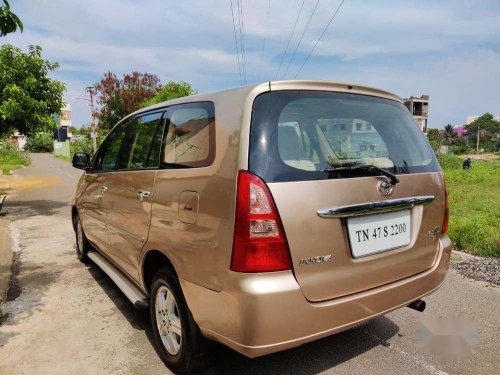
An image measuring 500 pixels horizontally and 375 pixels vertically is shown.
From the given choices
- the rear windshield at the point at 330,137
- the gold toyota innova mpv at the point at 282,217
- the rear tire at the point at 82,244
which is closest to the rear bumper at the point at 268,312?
the gold toyota innova mpv at the point at 282,217

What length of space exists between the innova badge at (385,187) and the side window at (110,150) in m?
2.55

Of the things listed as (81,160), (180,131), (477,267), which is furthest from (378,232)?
(81,160)

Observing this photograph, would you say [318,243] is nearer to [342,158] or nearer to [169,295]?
[342,158]

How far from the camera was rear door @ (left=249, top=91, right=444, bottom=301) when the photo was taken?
2129 mm

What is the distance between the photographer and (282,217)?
2.07 m

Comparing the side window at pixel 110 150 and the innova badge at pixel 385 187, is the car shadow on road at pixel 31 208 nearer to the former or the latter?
the side window at pixel 110 150

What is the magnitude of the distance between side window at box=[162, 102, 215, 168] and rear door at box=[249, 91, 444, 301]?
383 millimetres

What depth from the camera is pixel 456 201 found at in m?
12.9

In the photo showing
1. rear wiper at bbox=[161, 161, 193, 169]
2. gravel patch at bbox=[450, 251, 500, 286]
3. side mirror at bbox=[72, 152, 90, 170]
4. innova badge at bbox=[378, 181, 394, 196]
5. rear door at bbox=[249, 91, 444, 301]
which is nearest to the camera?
rear door at bbox=[249, 91, 444, 301]

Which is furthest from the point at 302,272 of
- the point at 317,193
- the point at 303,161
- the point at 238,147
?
the point at 238,147

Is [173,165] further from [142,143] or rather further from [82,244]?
[82,244]

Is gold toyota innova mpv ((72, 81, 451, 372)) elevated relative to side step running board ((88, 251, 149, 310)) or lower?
elevated

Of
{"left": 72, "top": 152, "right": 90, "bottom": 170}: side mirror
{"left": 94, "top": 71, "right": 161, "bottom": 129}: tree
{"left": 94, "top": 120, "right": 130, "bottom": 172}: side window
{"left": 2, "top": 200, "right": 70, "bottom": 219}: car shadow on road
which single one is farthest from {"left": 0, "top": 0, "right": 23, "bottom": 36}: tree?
{"left": 94, "top": 71, "right": 161, "bottom": 129}: tree

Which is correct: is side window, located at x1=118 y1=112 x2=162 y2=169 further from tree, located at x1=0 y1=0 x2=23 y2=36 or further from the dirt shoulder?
the dirt shoulder
